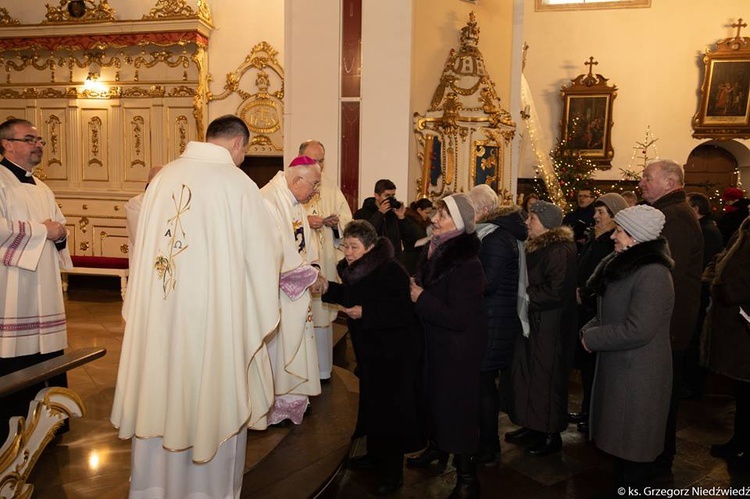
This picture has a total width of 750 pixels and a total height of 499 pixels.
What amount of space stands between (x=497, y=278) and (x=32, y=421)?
2595mm

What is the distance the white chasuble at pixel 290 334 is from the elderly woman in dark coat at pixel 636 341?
1.71m

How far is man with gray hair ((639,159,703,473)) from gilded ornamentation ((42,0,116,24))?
405 inches

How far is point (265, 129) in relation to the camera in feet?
34.7

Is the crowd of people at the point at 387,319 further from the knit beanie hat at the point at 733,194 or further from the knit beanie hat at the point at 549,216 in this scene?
the knit beanie hat at the point at 733,194

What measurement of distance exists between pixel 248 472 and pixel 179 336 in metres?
1.13

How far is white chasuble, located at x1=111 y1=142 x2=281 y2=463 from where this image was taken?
8.46 feet

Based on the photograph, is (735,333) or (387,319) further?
(735,333)

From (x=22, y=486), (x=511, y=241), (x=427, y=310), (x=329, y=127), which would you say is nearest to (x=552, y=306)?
(x=511, y=241)

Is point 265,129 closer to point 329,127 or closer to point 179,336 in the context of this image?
point 329,127

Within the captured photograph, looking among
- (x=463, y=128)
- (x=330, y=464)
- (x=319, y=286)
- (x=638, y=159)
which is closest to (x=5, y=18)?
(x=463, y=128)

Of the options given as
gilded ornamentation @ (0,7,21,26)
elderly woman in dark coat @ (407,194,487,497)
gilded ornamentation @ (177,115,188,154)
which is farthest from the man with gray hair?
gilded ornamentation @ (0,7,21,26)

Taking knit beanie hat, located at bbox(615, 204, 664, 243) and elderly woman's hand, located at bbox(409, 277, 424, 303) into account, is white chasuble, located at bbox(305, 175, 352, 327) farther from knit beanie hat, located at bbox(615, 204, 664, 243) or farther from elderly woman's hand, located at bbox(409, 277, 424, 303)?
knit beanie hat, located at bbox(615, 204, 664, 243)

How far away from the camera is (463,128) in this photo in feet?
27.9

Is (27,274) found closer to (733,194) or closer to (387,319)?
(387,319)
